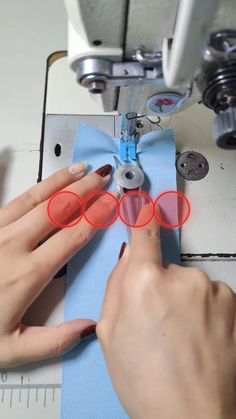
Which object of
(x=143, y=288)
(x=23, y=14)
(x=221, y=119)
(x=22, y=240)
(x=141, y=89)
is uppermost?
(x=23, y=14)

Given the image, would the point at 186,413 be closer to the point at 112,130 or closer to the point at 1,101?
the point at 112,130

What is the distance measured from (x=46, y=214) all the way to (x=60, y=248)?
0.29ft

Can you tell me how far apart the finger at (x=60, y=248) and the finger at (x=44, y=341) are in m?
0.09

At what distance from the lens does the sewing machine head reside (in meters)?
0.57

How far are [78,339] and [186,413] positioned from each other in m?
0.32

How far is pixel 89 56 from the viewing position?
694 mm

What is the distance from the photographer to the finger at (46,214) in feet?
3.03

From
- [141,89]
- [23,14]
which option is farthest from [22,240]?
[23,14]

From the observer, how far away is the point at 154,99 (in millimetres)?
821

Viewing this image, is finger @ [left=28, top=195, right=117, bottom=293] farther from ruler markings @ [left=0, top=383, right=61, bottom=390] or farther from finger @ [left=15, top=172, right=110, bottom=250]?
ruler markings @ [left=0, top=383, right=61, bottom=390]

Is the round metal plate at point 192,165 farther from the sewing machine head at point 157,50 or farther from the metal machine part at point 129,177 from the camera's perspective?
the sewing machine head at point 157,50
